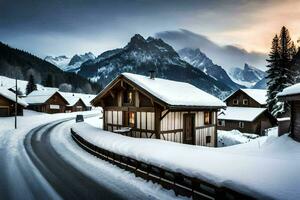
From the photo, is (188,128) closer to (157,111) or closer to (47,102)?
(157,111)

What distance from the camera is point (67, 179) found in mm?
12398

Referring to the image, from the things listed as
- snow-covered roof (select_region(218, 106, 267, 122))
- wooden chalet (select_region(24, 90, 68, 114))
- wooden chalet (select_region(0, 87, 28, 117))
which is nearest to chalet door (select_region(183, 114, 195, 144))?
snow-covered roof (select_region(218, 106, 267, 122))

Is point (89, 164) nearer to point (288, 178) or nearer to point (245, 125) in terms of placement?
point (288, 178)

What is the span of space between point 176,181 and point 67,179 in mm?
5739

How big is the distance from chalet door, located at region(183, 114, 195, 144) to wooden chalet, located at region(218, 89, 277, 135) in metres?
26.8

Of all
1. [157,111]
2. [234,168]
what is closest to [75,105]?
[157,111]

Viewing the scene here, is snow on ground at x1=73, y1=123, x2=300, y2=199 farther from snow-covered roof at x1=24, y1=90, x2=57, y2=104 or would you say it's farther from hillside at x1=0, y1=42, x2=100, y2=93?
hillside at x1=0, y1=42, x2=100, y2=93

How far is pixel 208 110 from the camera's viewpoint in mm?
24203

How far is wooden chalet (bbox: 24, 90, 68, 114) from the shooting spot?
2823 inches

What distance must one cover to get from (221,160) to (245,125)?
129 feet

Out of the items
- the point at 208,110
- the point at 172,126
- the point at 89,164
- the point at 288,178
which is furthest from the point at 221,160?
the point at 208,110

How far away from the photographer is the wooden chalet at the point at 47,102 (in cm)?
7171

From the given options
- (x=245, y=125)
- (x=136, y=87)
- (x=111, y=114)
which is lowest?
(x=245, y=125)

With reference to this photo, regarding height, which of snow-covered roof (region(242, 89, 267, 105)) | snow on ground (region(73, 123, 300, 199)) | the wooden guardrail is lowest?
the wooden guardrail
